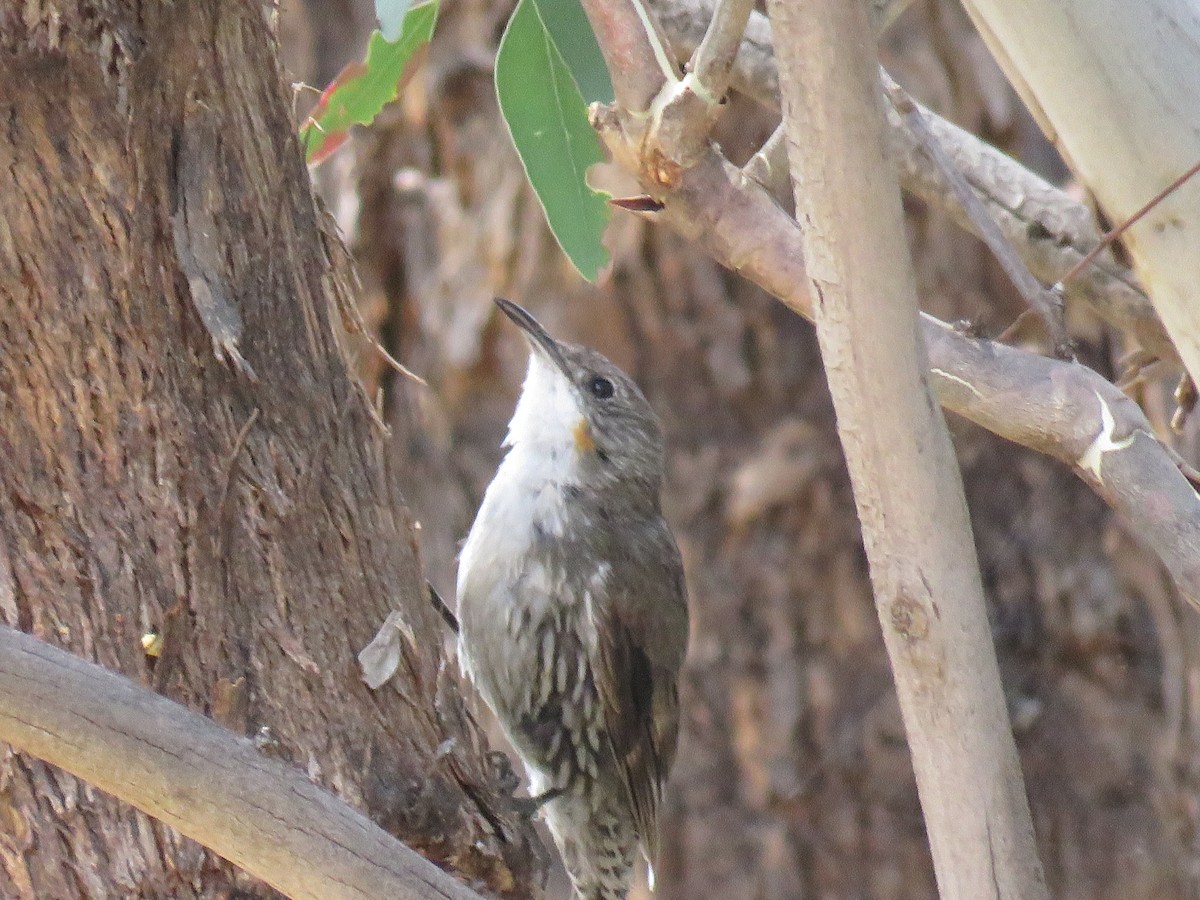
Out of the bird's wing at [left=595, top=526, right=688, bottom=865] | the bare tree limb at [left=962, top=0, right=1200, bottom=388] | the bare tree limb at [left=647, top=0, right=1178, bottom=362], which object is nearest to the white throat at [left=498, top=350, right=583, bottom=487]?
the bird's wing at [left=595, top=526, right=688, bottom=865]

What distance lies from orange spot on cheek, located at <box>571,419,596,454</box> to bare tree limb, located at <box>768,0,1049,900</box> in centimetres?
215

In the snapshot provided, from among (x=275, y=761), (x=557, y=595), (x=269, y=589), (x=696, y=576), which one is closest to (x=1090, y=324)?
(x=696, y=576)

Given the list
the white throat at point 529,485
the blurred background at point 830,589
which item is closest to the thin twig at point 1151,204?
the white throat at point 529,485

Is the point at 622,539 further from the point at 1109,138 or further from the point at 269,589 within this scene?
the point at 1109,138

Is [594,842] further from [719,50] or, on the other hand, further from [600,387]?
[719,50]

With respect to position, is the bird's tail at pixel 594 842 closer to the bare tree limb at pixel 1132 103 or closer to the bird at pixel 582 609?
the bird at pixel 582 609

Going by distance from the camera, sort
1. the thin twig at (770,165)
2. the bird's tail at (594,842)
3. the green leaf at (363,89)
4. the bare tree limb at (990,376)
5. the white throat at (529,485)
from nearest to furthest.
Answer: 1. the bare tree limb at (990,376)
2. the thin twig at (770,165)
3. the green leaf at (363,89)
4. the white throat at (529,485)
5. the bird's tail at (594,842)

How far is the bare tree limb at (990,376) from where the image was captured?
53.1 inches

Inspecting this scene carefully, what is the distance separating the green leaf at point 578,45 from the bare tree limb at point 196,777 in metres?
1.00

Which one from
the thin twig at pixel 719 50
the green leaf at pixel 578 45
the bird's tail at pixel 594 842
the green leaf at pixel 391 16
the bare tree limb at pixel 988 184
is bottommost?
the bird's tail at pixel 594 842

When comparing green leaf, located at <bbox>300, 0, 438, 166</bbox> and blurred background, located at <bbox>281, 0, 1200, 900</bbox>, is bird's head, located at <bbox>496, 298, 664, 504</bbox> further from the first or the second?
blurred background, located at <bbox>281, 0, 1200, 900</bbox>

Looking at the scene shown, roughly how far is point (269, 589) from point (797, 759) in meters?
2.69

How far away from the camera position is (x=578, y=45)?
2047 millimetres

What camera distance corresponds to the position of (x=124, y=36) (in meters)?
1.87
